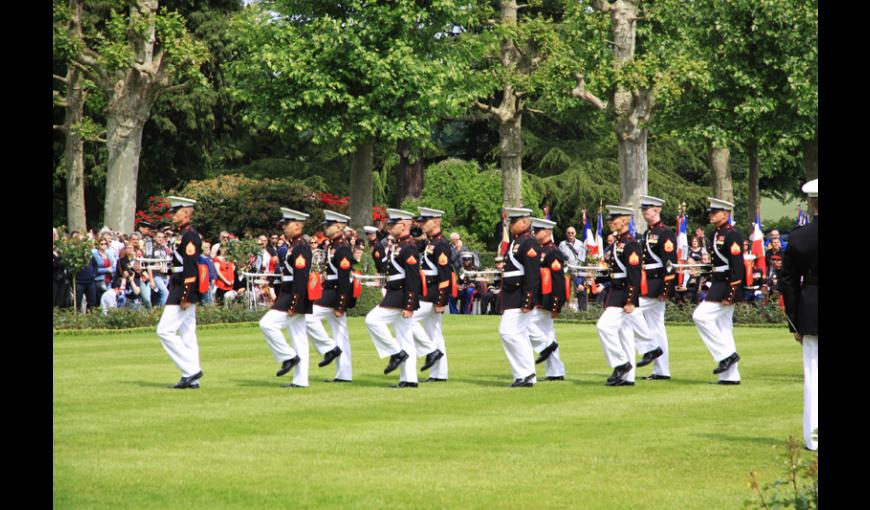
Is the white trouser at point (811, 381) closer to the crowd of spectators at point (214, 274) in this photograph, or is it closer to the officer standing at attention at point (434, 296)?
the officer standing at attention at point (434, 296)

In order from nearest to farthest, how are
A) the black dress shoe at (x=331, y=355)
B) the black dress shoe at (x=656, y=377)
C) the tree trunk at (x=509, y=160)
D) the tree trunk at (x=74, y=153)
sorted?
1. the black dress shoe at (x=331, y=355)
2. the black dress shoe at (x=656, y=377)
3. the tree trunk at (x=74, y=153)
4. the tree trunk at (x=509, y=160)

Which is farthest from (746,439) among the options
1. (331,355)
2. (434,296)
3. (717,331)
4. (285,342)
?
(331,355)

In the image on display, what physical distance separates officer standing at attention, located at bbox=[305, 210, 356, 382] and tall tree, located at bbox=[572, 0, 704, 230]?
788 inches

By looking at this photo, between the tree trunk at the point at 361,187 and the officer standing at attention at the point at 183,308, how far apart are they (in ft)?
77.5

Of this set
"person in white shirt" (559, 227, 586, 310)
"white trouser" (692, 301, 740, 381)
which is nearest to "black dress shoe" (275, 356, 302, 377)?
"white trouser" (692, 301, 740, 381)

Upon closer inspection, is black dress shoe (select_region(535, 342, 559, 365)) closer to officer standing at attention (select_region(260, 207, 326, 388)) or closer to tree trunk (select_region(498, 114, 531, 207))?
officer standing at attention (select_region(260, 207, 326, 388))

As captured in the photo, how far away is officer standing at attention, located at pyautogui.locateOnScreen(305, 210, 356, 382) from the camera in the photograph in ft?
63.2

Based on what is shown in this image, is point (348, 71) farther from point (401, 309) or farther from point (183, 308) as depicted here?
point (183, 308)

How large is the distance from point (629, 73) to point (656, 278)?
19433 mm

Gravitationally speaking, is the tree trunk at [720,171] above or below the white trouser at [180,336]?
above

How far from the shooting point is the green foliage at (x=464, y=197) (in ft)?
160

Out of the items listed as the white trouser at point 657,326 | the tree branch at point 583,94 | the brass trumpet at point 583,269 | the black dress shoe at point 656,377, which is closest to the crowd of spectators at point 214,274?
the brass trumpet at point 583,269

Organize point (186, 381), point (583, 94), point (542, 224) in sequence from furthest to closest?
1. point (583, 94)
2. point (542, 224)
3. point (186, 381)

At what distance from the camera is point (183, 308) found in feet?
58.2
